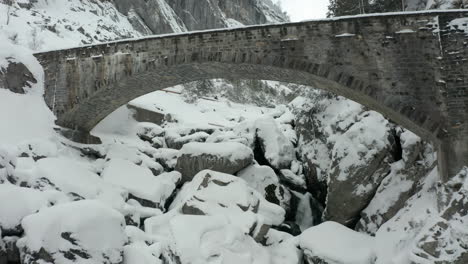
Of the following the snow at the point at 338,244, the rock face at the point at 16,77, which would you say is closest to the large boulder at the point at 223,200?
the snow at the point at 338,244

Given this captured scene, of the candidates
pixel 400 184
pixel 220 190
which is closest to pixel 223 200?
pixel 220 190

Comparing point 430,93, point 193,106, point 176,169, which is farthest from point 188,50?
point 193,106

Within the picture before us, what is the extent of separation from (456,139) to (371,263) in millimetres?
3886

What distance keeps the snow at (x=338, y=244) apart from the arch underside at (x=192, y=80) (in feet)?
11.5

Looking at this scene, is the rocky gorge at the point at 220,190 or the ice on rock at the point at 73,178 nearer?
the rocky gorge at the point at 220,190

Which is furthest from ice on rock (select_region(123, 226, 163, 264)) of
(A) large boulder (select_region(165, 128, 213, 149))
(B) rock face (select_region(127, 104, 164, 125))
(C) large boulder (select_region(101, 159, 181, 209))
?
(B) rock face (select_region(127, 104, 164, 125))

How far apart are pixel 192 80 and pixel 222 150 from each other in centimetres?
295

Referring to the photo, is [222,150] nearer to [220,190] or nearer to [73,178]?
[220,190]

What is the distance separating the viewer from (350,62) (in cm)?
1084

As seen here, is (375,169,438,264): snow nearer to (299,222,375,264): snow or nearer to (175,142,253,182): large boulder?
(299,222,375,264): snow

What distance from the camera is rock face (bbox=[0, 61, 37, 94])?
1512 cm

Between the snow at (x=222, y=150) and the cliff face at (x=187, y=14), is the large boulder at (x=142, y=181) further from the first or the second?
the cliff face at (x=187, y=14)

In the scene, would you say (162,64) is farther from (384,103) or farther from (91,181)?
(384,103)

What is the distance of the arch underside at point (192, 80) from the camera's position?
10.9m
